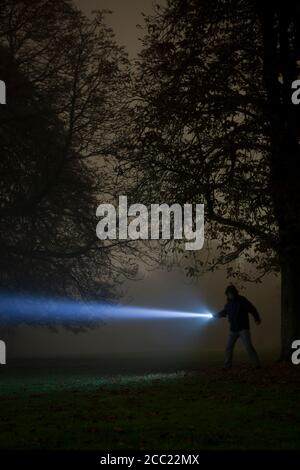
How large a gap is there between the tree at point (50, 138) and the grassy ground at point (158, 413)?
28.4ft

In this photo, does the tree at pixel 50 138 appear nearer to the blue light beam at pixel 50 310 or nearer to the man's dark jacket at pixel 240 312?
the blue light beam at pixel 50 310

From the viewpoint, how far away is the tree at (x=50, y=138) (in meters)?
23.4

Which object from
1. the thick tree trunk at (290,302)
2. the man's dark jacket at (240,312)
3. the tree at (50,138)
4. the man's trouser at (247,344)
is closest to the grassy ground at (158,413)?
the man's trouser at (247,344)

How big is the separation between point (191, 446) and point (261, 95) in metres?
14.0

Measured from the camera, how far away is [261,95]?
66.4 ft

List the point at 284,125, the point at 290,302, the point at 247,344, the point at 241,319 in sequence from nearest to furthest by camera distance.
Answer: the point at 247,344, the point at 241,319, the point at 284,125, the point at 290,302

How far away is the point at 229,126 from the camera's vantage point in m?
18.9

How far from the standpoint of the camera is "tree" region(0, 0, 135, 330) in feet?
76.8

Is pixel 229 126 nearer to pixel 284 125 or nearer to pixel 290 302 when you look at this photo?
pixel 284 125

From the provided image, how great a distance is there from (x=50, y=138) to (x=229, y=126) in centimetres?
863

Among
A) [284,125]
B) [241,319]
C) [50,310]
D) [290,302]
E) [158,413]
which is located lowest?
[158,413]

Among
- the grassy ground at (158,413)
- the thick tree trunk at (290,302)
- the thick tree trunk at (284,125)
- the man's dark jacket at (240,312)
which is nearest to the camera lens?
the grassy ground at (158,413)

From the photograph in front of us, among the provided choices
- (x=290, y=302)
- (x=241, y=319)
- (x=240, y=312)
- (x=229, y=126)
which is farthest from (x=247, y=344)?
(x=229, y=126)
